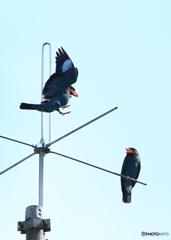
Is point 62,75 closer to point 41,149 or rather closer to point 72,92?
point 72,92

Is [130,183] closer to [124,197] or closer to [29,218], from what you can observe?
[124,197]

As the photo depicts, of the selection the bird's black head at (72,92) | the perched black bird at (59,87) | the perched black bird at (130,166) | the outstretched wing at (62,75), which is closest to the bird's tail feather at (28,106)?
the perched black bird at (59,87)

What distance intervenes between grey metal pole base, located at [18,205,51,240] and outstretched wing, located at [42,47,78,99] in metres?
3.72

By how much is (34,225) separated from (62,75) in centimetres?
442

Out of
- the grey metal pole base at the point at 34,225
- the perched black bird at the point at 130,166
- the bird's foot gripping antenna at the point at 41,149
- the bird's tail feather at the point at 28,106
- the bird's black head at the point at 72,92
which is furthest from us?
the bird's black head at the point at 72,92

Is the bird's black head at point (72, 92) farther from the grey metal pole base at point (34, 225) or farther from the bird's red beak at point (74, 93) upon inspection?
the grey metal pole base at point (34, 225)

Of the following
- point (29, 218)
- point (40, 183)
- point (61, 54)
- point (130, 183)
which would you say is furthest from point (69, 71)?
point (29, 218)

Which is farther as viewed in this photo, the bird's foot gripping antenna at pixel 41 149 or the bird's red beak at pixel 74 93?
the bird's red beak at pixel 74 93

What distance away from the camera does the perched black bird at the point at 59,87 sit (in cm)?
844

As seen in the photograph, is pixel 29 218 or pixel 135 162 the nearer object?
pixel 29 218

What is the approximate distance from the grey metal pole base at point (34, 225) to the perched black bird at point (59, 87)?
3.13 meters

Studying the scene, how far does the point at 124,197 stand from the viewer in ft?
30.5

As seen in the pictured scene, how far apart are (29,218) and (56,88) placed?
3.98m

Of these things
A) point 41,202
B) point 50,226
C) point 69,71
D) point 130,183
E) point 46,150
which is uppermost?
point 69,71
